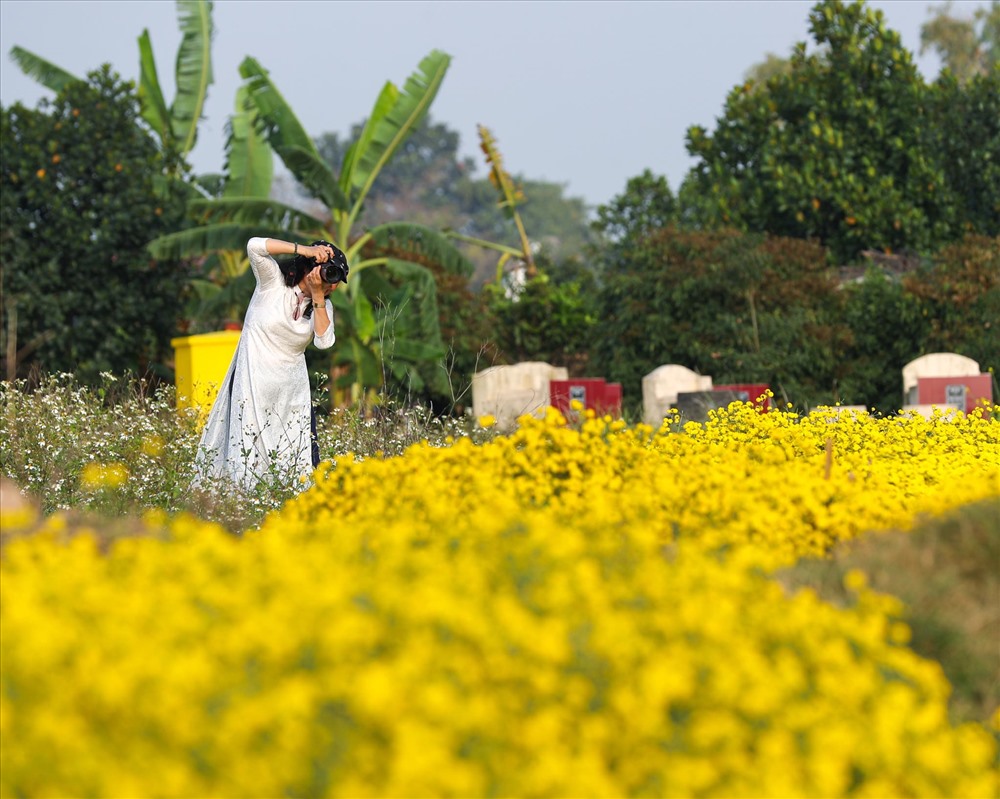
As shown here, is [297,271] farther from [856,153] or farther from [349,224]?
[856,153]

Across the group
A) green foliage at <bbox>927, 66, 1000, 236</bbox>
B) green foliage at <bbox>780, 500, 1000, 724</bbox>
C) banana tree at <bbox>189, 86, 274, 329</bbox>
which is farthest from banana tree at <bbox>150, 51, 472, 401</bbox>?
green foliage at <bbox>780, 500, 1000, 724</bbox>

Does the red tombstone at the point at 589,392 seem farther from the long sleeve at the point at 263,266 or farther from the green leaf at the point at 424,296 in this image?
the long sleeve at the point at 263,266

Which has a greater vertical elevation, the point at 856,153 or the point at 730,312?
the point at 856,153

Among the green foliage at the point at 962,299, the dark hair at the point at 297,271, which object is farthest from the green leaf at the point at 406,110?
the dark hair at the point at 297,271

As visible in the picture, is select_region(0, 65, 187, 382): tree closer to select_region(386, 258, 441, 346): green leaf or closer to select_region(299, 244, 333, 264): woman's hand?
select_region(386, 258, 441, 346): green leaf

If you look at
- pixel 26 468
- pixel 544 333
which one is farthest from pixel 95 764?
pixel 544 333

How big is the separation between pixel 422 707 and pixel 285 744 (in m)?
0.30

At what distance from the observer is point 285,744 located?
9.71 feet

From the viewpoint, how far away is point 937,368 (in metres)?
16.4

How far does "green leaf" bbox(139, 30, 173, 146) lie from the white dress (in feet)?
51.5

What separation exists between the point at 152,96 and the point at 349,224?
6.60 m

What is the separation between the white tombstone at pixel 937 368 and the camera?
1620cm

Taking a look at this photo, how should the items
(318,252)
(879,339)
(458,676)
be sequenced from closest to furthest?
(458,676) < (318,252) < (879,339)

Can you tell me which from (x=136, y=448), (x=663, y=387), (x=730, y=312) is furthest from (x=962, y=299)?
(x=136, y=448)
